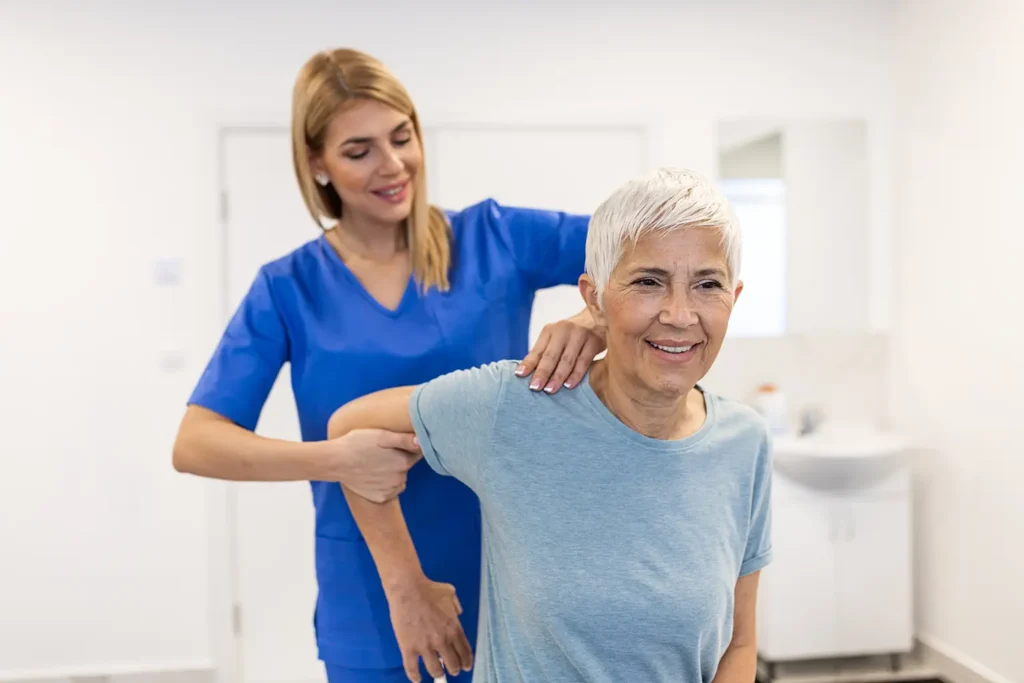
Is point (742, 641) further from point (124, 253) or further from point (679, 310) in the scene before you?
point (124, 253)

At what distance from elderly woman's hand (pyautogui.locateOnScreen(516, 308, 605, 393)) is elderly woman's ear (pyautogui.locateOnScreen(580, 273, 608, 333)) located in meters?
0.02

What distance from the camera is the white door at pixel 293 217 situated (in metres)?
3.31

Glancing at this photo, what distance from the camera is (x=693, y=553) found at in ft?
3.57

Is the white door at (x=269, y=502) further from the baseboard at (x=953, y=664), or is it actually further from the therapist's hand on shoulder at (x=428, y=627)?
the baseboard at (x=953, y=664)

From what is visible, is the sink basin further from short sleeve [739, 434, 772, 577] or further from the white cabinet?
short sleeve [739, 434, 772, 577]

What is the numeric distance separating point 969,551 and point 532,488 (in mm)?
2557

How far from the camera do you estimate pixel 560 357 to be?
1.13 meters

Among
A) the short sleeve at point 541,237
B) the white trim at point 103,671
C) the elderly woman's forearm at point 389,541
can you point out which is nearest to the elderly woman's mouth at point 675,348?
the short sleeve at point 541,237

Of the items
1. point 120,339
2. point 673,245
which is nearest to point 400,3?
point 120,339

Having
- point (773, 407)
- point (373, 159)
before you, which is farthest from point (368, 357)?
point (773, 407)

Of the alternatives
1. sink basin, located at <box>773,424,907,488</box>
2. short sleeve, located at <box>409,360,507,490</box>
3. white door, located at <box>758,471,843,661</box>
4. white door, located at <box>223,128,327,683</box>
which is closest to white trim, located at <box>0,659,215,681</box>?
white door, located at <box>223,128,327,683</box>

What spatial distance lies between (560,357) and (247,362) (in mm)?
456

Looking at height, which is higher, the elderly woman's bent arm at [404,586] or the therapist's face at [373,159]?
the therapist's face at [373,159]

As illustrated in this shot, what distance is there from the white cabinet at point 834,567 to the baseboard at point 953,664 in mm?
210
